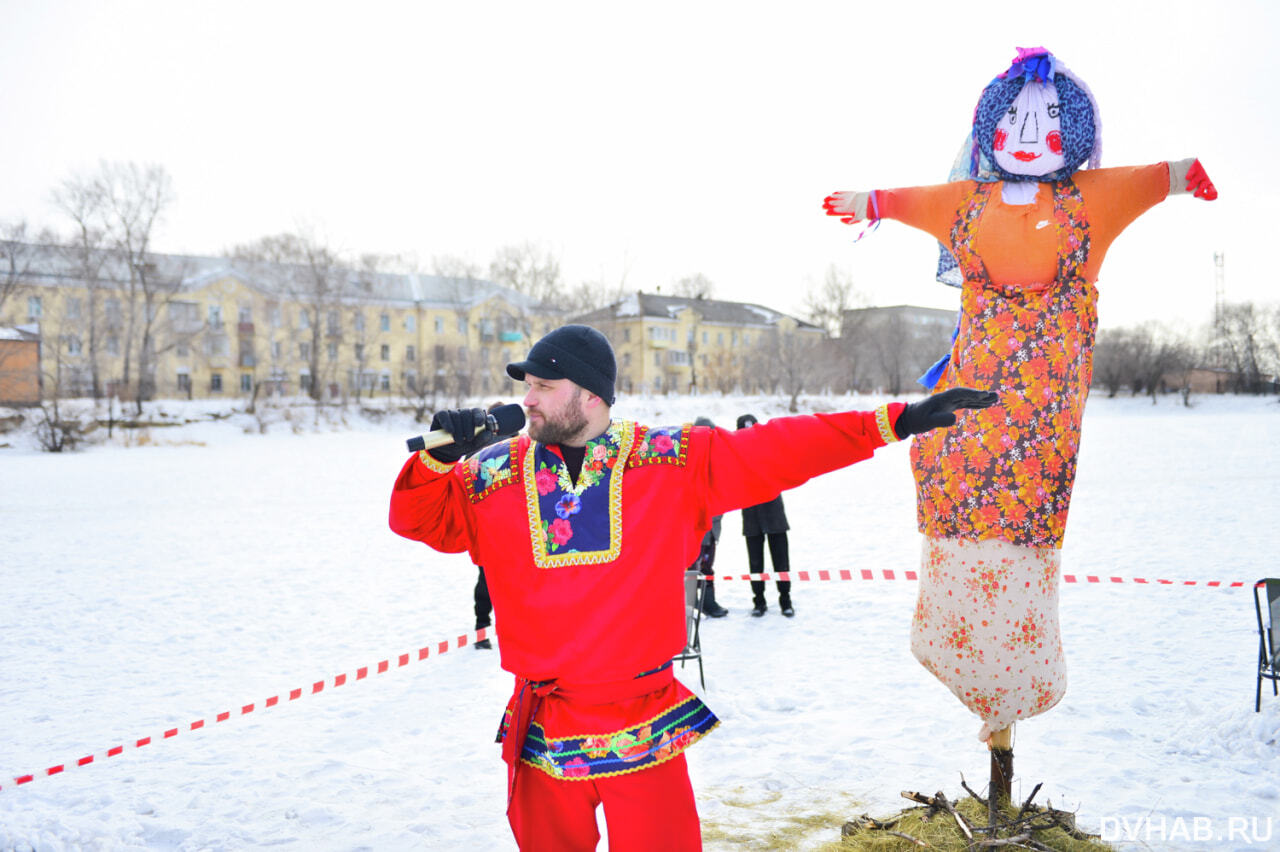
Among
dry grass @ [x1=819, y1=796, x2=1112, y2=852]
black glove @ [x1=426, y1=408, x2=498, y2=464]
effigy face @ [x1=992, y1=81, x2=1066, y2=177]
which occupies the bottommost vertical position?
dry grass @ [x1=819, y1=796, x2=1112, y2=852]

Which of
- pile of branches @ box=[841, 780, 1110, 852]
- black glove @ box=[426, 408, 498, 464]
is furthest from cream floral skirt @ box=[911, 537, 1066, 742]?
black glove @ box=[426, 408, 498, 464]

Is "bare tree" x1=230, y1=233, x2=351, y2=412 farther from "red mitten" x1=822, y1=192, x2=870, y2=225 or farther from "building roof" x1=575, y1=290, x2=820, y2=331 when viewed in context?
"red mitten" x1=822, y1=192, x2=870, y2=225

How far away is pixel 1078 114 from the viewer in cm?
320

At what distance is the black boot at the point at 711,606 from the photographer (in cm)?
795

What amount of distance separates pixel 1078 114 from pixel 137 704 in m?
6.81

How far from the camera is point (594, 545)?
8.53 ft

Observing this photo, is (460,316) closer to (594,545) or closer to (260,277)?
(260,277)

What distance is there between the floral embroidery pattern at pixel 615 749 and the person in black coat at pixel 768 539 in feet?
17.6

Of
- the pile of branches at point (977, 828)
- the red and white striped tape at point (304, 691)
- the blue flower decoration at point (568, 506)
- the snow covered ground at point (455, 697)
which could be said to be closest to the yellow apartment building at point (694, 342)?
the snow covered ground at point (455, 697)

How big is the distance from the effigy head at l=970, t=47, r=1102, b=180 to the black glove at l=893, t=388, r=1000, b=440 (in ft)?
4.32

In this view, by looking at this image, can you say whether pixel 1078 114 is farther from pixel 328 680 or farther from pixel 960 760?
pixel 328 680

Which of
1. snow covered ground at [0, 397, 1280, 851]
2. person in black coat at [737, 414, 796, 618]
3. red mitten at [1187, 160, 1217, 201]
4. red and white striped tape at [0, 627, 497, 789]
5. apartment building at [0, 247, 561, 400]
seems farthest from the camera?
apartment building at [0, 247, 561, 400]

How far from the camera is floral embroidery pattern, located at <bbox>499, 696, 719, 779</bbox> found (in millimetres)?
2490

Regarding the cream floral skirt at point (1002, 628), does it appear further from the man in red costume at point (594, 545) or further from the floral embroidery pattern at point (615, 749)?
the floral embroidery pattern at point (615, 749)
